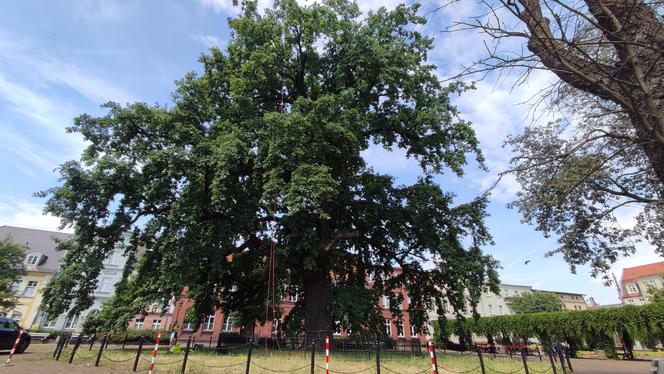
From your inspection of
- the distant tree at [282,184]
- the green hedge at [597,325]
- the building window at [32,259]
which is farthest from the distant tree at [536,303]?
the building window at [32,259]

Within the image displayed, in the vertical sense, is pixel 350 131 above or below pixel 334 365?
above

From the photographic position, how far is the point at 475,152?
49.9ft

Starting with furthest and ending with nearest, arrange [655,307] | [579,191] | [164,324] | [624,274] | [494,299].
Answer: [624,274] → [494,299] → [164,324] → [655,307] → [579,191]

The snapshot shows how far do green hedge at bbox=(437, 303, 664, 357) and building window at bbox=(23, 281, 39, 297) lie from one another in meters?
44.7

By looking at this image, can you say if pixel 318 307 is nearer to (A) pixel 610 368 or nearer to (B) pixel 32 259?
(A) pixel 610 368

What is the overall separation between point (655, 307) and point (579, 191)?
26121 millimetres

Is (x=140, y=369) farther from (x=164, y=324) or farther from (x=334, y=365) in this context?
(x=164, y=324)

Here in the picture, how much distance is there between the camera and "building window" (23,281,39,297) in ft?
126

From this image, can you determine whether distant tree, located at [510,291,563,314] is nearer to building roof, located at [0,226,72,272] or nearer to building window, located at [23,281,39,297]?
building roof, located at [0,226,72,272]

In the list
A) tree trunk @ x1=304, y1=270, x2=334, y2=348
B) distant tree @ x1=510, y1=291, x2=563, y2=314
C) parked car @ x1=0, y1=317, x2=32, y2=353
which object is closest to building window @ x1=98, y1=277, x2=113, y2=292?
parked car @ x1=0, y1=317, x2=32, y2=353

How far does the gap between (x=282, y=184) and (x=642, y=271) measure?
9760 centimetres

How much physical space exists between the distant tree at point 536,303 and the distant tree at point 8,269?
66857 mm

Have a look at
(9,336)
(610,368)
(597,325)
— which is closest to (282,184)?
(9,336)

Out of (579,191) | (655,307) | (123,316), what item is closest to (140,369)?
(123,316)
